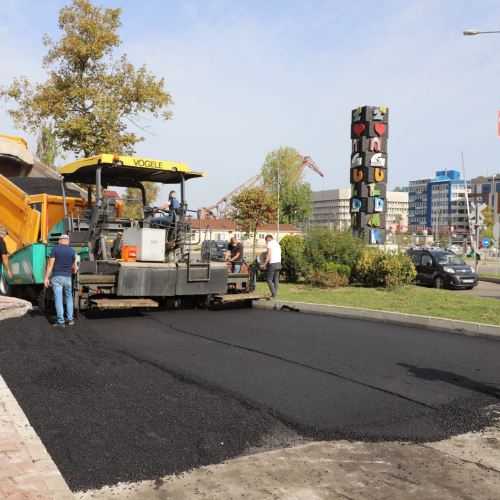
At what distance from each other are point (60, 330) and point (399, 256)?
415 inches

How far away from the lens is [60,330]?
29.8 feet

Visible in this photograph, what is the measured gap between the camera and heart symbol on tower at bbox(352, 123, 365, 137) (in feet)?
111

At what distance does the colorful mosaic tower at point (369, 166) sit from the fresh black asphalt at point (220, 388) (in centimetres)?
2501

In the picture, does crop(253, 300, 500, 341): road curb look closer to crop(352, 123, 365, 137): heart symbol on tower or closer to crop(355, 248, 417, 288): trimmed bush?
crop(355, 248, 417, 288): trimmed bush

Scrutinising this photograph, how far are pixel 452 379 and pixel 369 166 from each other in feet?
93.1

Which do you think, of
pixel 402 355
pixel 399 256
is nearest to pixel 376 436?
pixel 402 355

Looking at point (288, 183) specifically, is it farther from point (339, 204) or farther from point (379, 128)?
point (339, 204)

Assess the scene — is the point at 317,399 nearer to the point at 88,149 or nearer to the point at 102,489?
the point at 102,489

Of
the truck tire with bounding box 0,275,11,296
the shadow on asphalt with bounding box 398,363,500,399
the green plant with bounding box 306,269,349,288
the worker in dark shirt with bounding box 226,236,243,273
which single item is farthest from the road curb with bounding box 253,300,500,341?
the truck tire with bounding box 0,275,11,296

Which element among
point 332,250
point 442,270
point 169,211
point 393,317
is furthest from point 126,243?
point 442,270

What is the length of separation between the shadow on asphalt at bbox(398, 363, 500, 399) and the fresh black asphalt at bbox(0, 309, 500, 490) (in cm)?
1

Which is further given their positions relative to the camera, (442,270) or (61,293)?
(442,270)

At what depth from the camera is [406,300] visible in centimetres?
1366

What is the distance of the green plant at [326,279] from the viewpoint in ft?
53.7
